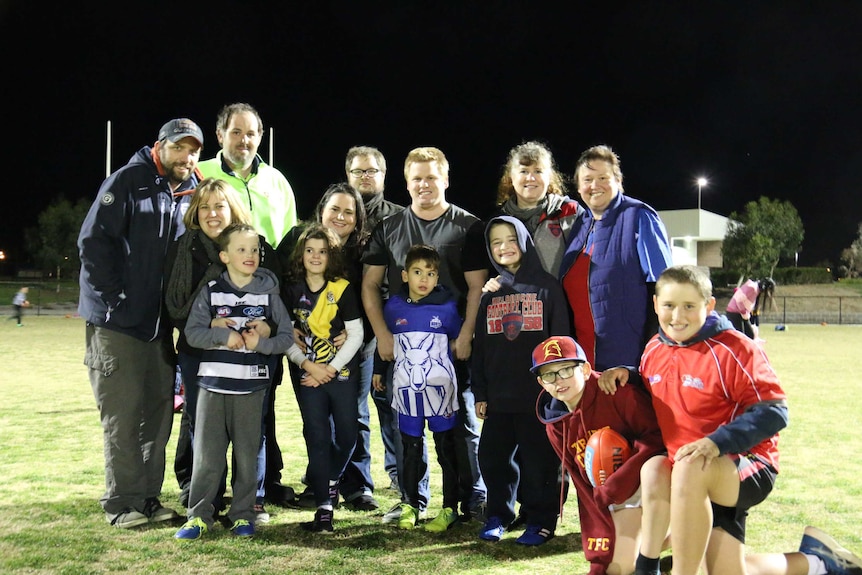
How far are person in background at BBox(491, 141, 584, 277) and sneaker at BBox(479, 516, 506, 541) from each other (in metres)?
1.51

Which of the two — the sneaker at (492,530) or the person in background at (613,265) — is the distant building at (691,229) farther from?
the sneaker at (492,530)

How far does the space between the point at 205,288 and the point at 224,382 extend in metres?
0.57

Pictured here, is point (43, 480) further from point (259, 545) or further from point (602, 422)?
point (602, 422)

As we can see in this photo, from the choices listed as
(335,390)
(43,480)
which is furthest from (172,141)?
(43,480)

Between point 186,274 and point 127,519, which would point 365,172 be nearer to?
point 186,274

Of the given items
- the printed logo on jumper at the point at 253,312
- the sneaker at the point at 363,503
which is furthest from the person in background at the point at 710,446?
the printed logo on jumper at the point at 253,312

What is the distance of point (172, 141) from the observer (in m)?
4.36

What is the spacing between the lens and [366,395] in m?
5.09

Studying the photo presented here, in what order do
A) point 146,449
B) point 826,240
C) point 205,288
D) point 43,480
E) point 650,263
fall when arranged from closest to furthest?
point 650,263 → point 205,288 → point 146,449 → point 43,480 → point 826,240

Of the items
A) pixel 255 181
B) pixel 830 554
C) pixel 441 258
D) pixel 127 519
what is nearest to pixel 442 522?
pixel 441 258

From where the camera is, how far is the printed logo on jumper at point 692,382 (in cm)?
301

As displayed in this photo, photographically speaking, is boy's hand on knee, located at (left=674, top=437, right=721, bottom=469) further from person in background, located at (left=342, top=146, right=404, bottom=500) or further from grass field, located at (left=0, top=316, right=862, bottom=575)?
person in background, located at (left=342, top=146, right=404, bottom=500)

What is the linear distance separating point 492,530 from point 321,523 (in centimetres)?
101

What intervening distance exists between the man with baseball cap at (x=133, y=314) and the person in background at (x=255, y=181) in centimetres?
52
